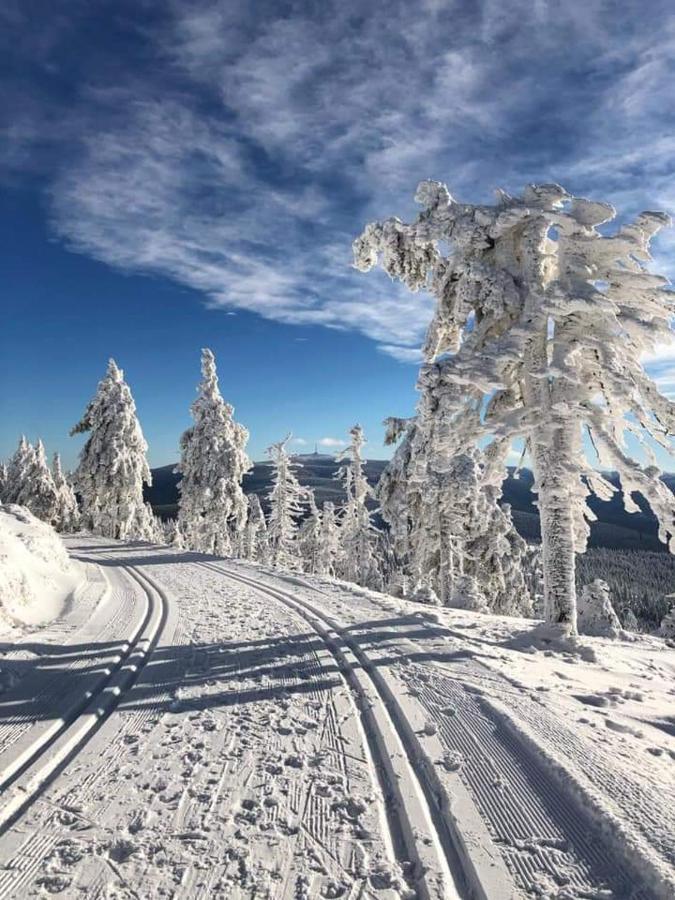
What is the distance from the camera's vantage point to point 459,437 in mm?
10656

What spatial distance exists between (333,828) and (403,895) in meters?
0.72

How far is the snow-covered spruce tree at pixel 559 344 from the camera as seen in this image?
974cm

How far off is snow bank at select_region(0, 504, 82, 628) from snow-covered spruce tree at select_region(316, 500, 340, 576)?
32.8m

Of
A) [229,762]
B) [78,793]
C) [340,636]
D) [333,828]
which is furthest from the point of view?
[340,636]

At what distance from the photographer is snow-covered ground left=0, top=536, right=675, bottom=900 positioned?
301 centimetres

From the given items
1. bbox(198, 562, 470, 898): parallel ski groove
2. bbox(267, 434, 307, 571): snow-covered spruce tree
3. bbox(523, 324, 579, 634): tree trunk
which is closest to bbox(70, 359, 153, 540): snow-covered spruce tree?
bbox(267, 434, 307, 571): snow-covered spruce tree

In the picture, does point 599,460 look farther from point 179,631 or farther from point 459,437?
point 179,631

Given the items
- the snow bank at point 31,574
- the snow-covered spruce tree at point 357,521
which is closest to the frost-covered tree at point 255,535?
the snow-covered spruce tree at point 357,521

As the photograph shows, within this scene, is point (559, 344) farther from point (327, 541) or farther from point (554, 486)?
point (327, 541)

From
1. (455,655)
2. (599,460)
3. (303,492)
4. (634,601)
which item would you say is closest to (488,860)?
(455,655)

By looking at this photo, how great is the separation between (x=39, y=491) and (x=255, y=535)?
110ft

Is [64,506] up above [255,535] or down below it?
above

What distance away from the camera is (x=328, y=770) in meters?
4.15

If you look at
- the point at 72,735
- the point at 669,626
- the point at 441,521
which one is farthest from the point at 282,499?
the point at 72,735
